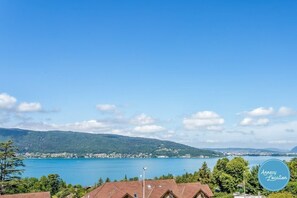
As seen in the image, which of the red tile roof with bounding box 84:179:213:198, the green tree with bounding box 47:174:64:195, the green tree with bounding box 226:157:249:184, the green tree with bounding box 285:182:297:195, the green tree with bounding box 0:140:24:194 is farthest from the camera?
the green tree with bounding box 47:174:64:195

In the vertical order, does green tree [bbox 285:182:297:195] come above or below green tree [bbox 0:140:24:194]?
below

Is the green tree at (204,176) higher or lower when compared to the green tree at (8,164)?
lower

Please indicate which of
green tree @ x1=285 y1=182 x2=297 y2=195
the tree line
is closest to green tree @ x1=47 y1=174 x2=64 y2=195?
the tree line

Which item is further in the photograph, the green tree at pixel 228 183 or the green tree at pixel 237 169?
the green tree at pixel 237 169

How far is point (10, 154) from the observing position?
47.7 meters

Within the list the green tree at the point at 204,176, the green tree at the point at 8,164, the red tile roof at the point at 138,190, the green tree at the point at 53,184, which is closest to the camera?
the red tile roof at the point at 138,190

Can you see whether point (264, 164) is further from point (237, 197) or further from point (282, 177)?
point (237, 197)

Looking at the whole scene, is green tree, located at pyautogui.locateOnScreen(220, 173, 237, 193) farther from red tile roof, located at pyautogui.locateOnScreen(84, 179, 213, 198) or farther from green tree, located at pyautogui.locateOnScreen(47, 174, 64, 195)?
green tree, located at pyautogui.locateOnScreen(47, 174, 64, 195)

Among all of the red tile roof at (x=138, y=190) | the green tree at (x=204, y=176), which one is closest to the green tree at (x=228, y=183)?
the green tree at (x=204, y=176)

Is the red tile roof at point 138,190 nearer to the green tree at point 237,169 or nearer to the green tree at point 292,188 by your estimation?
the green tree at point 237,169

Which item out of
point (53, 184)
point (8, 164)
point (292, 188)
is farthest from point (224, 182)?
point (8, 164)

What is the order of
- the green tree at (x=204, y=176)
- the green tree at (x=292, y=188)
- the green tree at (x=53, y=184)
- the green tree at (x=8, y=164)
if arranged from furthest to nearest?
the green tree at (x=53, y=184) < the green tree at (x=204, y=176) < the green tree at (x=292, y=188) < the green tree at (x=8, y=164)

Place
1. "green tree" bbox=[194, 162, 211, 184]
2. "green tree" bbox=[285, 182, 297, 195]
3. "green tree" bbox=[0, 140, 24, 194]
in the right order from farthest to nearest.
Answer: "green tree" bbox=[194, 162, 211, 184], "green tree" bbox=[285, 182, 297, 195], "green tree" bbox=[0, 140, 24, 194]

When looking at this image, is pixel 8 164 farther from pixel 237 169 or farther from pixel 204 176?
pixel 237 169
